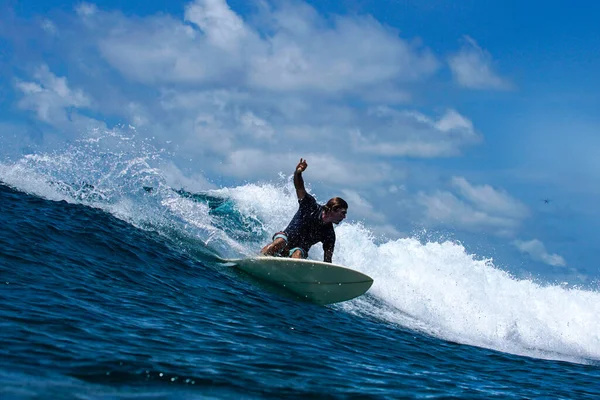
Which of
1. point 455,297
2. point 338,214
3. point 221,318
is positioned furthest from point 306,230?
point 455,297

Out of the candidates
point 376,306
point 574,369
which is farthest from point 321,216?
point 574,369

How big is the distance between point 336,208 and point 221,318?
2.97m

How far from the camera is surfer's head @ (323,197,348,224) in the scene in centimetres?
918

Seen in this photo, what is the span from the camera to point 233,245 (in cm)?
1483

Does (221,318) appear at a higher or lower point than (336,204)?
lower

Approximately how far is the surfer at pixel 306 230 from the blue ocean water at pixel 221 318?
2.64 ft

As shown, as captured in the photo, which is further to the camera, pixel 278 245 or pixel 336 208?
pixel 278 245

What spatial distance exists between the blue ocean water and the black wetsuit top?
3.39 ft

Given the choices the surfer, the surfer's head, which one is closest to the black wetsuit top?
the surfer

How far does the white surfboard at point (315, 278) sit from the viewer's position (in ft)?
30.3

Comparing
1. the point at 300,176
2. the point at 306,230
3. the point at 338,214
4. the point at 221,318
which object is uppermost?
the point at 300,176

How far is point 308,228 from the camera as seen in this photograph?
9.80 m

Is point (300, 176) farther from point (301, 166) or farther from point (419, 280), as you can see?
point (419, 280)

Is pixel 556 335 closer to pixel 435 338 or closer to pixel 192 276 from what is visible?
pixel 435 338
